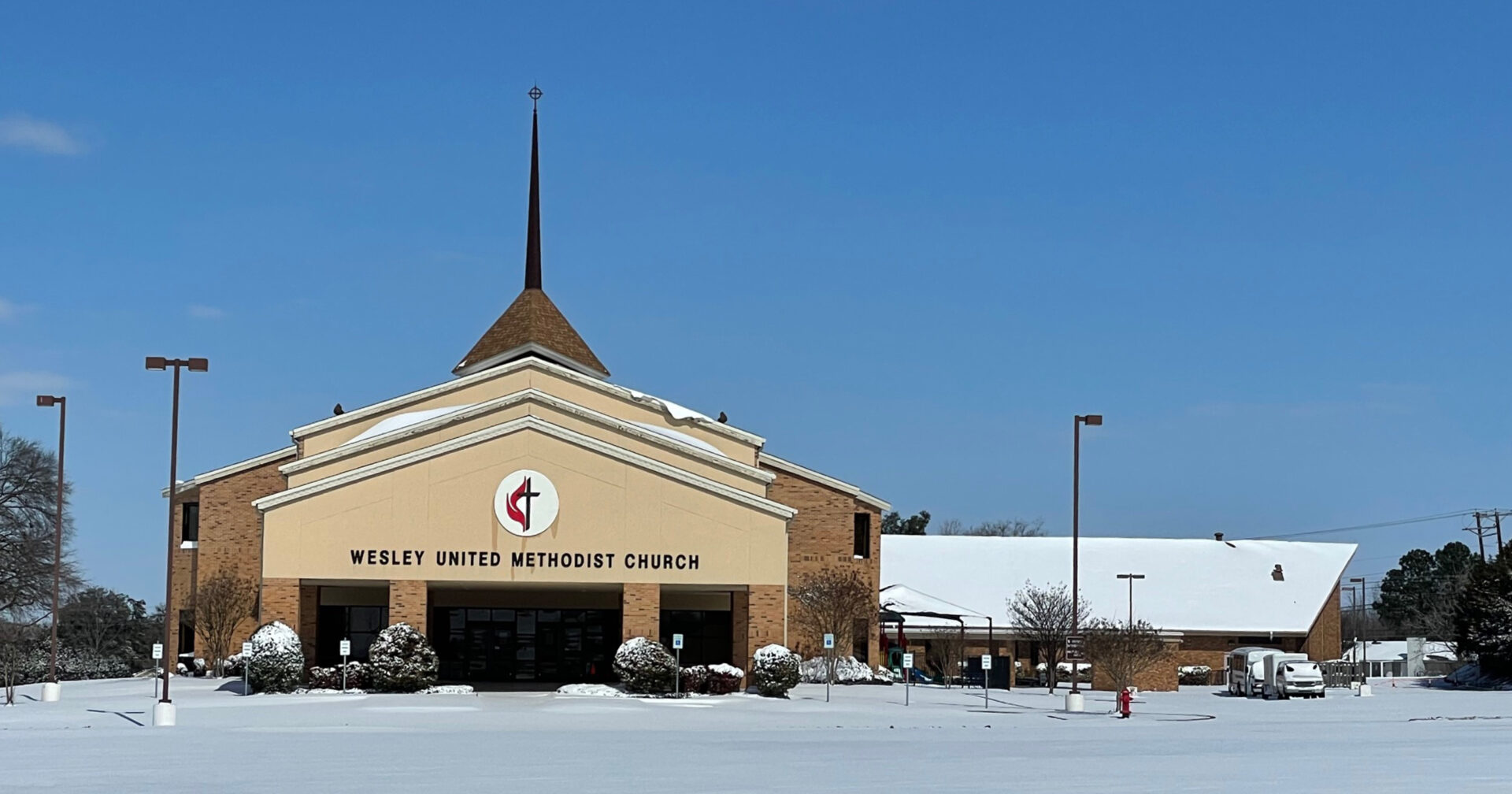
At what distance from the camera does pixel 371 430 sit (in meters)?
52.2

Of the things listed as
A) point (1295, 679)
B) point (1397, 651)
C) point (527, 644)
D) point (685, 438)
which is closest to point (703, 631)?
point (527, 644)

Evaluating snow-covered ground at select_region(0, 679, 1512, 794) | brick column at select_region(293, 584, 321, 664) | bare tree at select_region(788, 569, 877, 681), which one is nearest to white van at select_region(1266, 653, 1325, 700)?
snow-covered ground at select_region(0, 679, 1512, 794)

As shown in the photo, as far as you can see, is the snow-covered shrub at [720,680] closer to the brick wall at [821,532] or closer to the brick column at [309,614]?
the brick column at [309,614]

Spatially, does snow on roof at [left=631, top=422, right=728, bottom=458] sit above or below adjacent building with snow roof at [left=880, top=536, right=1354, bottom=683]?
above

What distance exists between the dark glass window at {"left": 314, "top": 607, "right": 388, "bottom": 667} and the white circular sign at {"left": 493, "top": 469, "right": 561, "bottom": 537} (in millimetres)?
8782

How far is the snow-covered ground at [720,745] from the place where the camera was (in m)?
20.3

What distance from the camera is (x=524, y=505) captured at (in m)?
44.4

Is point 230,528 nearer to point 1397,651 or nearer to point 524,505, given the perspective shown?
point 524,505

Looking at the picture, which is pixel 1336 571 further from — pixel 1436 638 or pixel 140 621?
pixel 140 621

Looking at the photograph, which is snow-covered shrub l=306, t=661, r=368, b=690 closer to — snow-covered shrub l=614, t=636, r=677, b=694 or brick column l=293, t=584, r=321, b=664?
brick column l=293, t=584, r=321, b=664

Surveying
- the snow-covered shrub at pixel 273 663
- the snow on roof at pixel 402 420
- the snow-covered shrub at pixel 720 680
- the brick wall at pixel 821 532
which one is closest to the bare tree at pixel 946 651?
the brick wall at pixel 821 532

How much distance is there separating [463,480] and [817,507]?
18098 millimetres

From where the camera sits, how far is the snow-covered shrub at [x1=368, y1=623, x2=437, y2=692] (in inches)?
1668

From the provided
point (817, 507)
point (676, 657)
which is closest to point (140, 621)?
point (817, 507)
